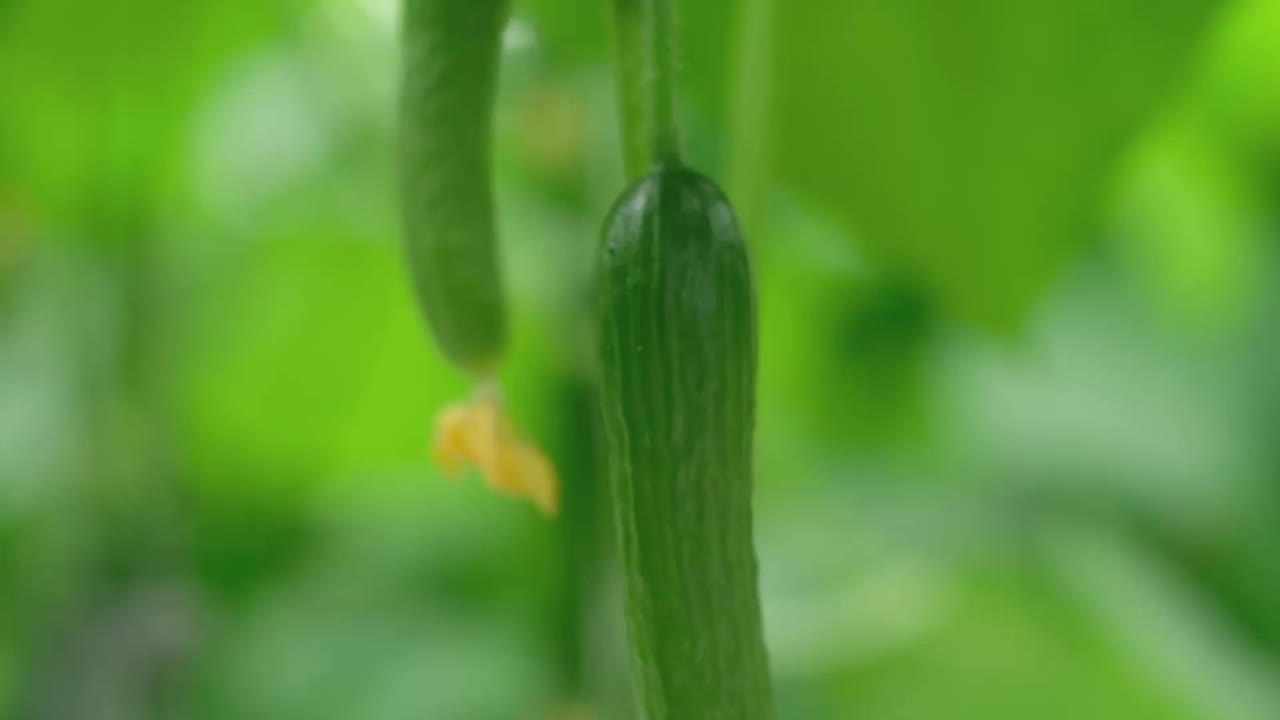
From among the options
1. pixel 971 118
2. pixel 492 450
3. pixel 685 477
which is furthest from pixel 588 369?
pixel 685 477

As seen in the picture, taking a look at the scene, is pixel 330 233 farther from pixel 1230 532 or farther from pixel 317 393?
pixel 1230 532

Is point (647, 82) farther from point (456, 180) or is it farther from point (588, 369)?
point (588, 369)

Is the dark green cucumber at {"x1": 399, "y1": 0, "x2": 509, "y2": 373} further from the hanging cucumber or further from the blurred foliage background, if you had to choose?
the blurred foliage background

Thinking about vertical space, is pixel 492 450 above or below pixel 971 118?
below

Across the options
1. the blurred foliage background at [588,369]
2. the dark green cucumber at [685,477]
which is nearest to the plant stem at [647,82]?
the dark green cucumber at [685,477]

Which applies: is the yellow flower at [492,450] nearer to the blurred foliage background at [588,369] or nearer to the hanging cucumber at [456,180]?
the hanging cucumber at [456,180]

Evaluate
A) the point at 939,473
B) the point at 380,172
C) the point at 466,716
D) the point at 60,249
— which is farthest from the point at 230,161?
the point at 939,473
